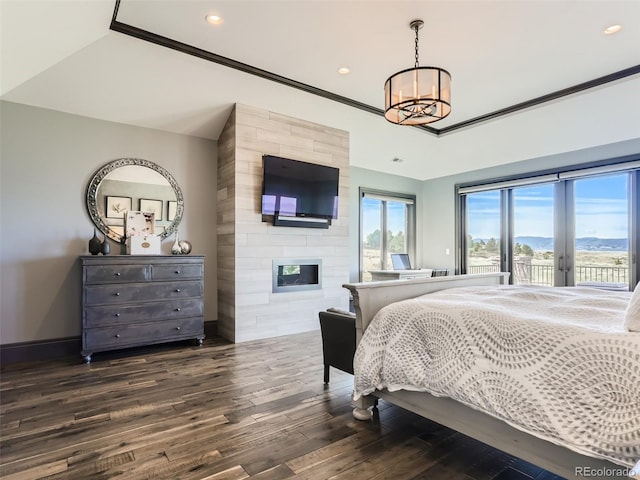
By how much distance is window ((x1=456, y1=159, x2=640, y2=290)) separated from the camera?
4.91 metres

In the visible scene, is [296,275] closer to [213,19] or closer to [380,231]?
[380,231]

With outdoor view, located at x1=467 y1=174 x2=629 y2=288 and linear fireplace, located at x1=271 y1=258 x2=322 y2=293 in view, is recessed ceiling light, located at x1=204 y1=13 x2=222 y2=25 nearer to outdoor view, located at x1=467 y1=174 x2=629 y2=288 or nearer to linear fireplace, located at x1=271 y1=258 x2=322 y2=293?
linear fireplace, located at x1=271 y1=258 x2=322 y2=293

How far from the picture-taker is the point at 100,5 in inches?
108

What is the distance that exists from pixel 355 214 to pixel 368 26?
3.48m

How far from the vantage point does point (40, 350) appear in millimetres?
3652

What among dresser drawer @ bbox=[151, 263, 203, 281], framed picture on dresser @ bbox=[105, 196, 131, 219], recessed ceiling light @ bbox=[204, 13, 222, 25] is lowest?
dresser drawer @ bbox=[151, 263, 203, 281]

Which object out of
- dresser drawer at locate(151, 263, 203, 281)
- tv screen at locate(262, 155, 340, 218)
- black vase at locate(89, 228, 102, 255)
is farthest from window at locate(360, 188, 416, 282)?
black vase at locate(89, 228, 102, 255)

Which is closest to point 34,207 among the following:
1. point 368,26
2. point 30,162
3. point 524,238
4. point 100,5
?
point 30,162

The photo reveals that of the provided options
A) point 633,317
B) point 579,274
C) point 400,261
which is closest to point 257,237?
point 400,261

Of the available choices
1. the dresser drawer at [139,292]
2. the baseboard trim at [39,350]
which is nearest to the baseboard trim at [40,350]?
the baseboard trim at [39,350]

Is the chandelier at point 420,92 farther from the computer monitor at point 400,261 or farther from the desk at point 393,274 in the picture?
the computer monitor at point 400,261

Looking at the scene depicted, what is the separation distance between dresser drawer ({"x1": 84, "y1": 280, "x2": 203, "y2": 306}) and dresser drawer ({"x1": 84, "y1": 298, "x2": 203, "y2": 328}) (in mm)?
56

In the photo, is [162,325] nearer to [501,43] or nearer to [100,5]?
[100,5]

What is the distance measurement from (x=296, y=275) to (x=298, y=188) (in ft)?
3.83
